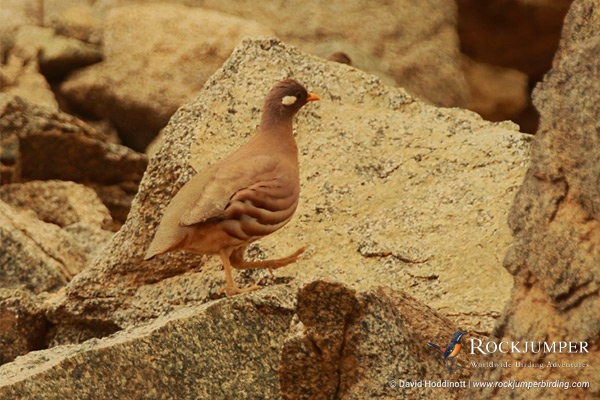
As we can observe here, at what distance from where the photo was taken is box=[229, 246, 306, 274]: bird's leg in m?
6.47

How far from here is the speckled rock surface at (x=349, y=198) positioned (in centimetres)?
666

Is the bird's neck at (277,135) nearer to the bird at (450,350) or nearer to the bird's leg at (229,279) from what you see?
the bird's leg at (229,279)

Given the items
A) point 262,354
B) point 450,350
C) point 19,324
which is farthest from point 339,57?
point 450,350

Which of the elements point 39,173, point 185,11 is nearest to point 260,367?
point 39,173

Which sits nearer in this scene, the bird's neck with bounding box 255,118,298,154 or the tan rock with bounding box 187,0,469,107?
the bird's neck with bounding box 255,118,298,154

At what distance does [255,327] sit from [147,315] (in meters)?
1.14

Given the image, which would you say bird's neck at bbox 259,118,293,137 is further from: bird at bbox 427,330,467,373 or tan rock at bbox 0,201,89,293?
tan rock at bbox 0,201,89,293

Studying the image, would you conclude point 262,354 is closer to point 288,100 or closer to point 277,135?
point 277,135

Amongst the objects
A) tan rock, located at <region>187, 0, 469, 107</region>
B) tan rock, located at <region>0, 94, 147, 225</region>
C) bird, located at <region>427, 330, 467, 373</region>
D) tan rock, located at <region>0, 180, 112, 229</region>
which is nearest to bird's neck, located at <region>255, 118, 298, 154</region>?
bird, located at <region>427, 330, 467, 373</region>

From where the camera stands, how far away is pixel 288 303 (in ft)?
19.4

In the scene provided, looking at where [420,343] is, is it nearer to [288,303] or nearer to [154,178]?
[288,303]

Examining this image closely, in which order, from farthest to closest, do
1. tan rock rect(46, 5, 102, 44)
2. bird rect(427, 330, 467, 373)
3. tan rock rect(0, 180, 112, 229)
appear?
tan rock rect(46, 5, 102, 44)
tan rock rect(0, 180, 112, 229)
bird rect(427, 330, 467, 373)

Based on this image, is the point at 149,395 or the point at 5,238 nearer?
the point at 149,395

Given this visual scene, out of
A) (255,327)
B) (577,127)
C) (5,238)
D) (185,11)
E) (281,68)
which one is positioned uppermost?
(185,11)
